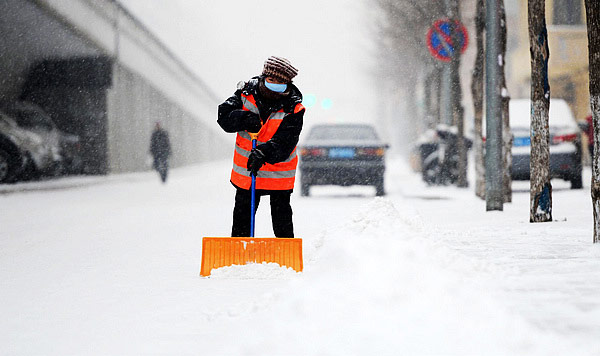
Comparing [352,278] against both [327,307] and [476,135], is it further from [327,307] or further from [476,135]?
[476,135]

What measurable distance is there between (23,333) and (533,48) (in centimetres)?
617

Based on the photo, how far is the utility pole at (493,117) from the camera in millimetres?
10492

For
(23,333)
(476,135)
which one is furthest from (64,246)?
(476,135)

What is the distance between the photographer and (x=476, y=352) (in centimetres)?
342

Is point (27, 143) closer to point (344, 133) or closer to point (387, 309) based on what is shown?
point (344, 133)

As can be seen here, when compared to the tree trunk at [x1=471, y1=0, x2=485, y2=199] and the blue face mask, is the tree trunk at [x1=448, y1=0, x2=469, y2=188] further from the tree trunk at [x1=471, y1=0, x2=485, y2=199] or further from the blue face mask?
the blue face mask

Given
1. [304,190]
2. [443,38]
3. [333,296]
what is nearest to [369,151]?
[304,190]

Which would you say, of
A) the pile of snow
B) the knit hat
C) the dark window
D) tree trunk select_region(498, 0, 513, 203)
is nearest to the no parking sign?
tree trunk select_region(498, 0, 513, 203)

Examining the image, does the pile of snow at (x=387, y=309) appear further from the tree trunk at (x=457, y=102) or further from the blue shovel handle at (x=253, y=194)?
the tree trunk at (x=457, y=102)

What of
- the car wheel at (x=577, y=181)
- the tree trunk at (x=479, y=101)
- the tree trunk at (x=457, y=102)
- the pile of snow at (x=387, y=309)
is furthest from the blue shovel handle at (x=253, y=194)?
the tree trunk at (x=457, y=102)

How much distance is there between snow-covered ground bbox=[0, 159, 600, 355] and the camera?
362 cm

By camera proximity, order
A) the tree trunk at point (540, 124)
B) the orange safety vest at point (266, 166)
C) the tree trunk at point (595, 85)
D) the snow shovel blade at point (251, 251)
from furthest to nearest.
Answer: the tree trunk at point (540, 124) < the tree trunk at point (595, 85) < the orange safety vest at point (266, 166) < the snow shovel blade at point (251, 251)

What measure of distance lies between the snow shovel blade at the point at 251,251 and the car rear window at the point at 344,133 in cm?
1004

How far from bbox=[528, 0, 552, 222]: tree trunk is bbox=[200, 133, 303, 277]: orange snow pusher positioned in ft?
12.6
